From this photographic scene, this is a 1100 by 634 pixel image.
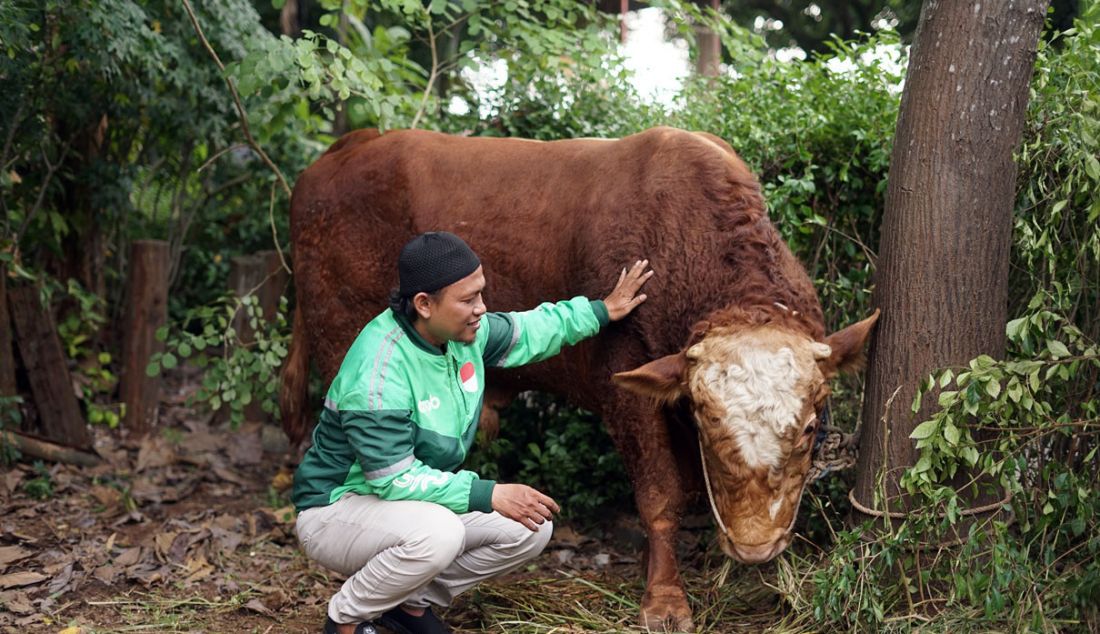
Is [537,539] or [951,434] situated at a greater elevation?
[951,434]

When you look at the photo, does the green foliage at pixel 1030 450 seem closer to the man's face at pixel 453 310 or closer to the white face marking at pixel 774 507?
the white face marking at pixel 774 507

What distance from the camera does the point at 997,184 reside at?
4.01 meters

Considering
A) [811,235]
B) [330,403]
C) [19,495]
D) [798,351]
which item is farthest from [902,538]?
[19,495]

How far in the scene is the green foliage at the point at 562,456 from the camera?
A: 18.3 feet

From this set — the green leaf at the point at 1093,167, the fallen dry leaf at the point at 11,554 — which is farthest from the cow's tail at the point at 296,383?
the green leaf at the point at 1093,167

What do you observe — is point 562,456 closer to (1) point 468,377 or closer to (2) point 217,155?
(1) point 468,377

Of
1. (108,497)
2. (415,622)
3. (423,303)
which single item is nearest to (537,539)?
(415,622)

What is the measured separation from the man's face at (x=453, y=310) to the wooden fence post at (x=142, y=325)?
4017 millimetres

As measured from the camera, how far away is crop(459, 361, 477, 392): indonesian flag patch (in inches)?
157

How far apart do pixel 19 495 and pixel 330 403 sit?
2.97 metres

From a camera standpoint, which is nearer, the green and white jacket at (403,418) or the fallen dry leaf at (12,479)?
the green and white jacket at (403,418)

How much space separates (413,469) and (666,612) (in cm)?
127

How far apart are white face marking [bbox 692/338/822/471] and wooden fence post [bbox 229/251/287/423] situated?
381 cm

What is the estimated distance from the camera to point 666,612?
169 inches
